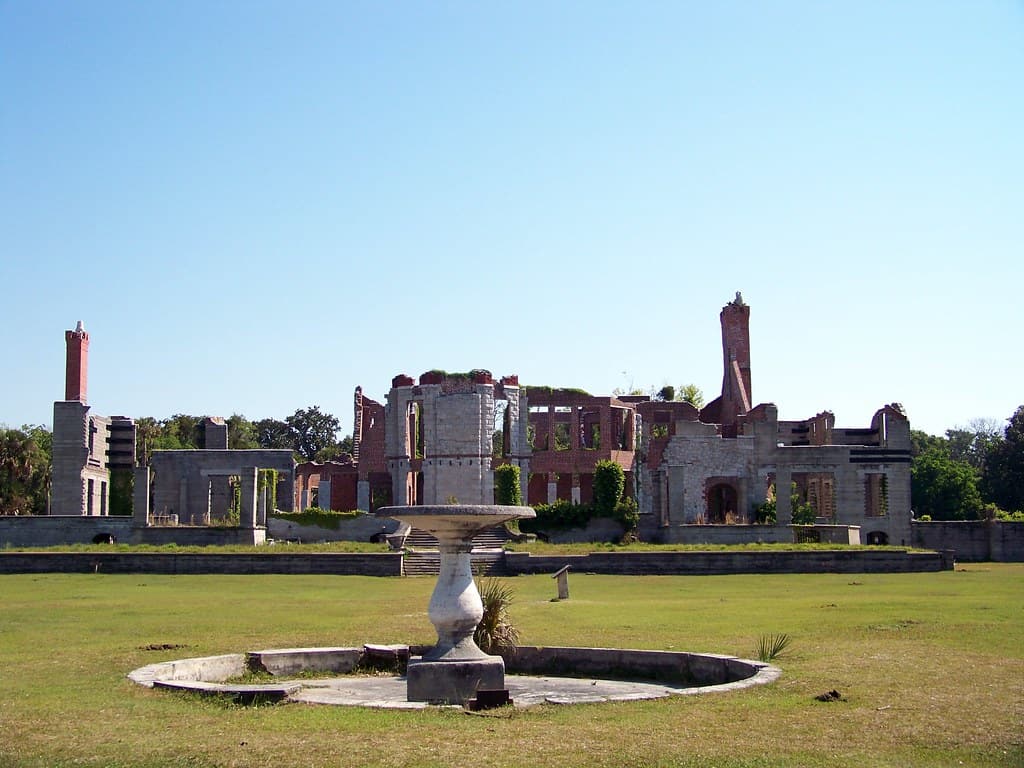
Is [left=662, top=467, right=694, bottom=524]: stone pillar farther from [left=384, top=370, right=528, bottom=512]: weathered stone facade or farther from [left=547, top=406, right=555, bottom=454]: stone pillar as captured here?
[left=547, top=406, right=555, bottom=454]: stone pillar

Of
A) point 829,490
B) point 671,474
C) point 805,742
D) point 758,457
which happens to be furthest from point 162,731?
point 829,490

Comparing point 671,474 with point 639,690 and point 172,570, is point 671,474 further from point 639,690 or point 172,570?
point 639,690

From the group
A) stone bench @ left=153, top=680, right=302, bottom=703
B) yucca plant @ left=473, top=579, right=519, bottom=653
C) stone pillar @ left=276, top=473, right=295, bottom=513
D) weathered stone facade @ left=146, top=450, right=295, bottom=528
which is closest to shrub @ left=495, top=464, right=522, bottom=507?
stone pillar @ left=276, top=473, right=295, bottom=513

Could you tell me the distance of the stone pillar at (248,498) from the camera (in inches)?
1895

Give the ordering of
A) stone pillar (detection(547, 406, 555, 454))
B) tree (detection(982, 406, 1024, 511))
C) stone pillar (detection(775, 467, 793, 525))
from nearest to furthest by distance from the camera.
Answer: stone pillar (detection(775, 467, 793, 525)) → stone pillar (detection(547, 406, 555, 454)) → tree (detection(982, 406, 1024, 511))

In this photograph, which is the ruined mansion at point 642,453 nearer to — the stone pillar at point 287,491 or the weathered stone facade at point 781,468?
the weathered stone facade at point 781,468

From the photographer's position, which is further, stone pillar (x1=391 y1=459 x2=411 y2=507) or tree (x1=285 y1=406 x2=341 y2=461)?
tree (x1=285 y1=406 x2=341 y2=461)

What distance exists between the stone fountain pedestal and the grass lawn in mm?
1626

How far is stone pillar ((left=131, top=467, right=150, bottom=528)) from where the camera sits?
161ft

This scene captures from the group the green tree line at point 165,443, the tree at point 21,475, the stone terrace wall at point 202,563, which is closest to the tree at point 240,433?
the green tree line at point 165,443

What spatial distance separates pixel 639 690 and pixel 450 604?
2.26m

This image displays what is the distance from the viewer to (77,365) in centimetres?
5738

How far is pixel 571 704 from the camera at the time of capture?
39.3 feet

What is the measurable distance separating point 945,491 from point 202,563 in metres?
44.8
